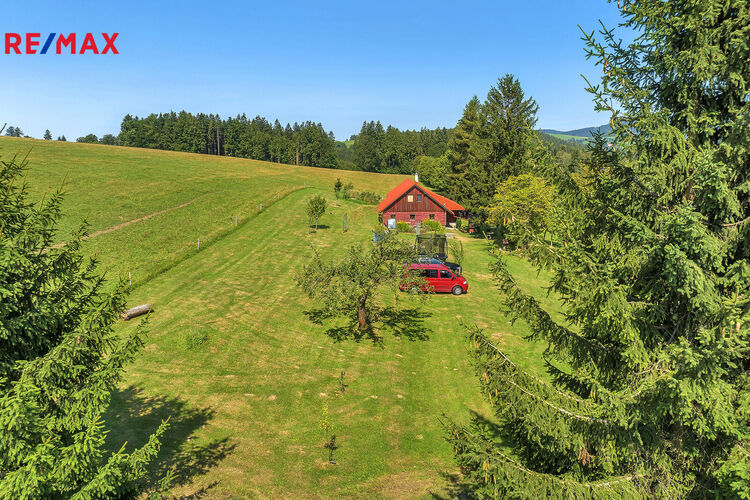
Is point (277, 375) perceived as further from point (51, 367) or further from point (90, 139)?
point (90, 139)

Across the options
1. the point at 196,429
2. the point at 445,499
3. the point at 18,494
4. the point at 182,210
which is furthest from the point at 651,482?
the point at 182,210

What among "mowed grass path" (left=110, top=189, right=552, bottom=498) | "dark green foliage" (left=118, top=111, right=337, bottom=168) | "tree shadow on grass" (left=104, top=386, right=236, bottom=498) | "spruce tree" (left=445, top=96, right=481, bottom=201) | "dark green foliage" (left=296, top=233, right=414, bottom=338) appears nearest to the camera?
"tree shadow on grass" (left=104, top=386, right=236, bottom=498)

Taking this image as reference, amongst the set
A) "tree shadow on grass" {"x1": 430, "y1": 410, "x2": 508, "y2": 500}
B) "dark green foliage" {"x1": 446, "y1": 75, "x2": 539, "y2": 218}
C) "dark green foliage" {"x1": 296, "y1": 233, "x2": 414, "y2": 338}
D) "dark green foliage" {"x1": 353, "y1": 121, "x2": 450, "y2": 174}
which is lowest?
"tree shadow on grass" {"x1": 430, "y1": 410, "x2": 508, "y2": 500}

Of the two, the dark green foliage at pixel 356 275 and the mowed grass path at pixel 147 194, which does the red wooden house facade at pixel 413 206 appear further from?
the dark green foliage at pixel 356 275

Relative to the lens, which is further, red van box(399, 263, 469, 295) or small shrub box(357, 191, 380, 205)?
small shrub box(357, 191, 380, 205)

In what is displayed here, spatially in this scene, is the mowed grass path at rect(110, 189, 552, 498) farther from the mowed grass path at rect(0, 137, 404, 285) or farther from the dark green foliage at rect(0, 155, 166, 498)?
the mowed grass path at rect(0, 137, 404, 285)

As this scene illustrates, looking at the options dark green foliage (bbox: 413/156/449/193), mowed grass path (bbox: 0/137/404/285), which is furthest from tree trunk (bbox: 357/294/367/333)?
A: dark green foliage (bbox: 413/156/449/193)

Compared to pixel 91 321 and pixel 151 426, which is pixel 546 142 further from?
pixel 151 426

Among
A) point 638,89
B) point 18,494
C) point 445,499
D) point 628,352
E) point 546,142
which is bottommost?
point 445,499
